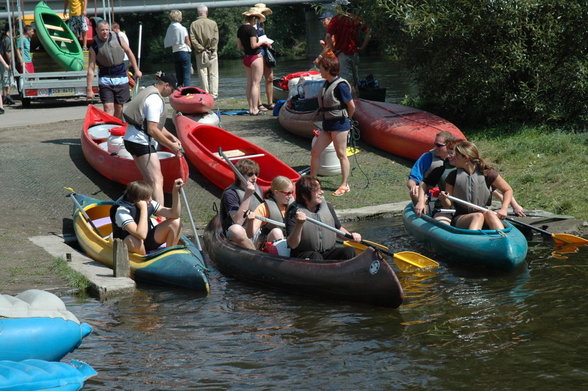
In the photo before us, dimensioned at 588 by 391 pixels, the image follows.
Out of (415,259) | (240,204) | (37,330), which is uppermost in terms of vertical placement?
(240,204)

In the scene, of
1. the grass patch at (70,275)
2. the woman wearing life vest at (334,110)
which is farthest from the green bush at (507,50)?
the grass patch at (70,275)

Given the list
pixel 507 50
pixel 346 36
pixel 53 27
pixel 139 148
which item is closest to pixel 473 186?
pixel 139 148

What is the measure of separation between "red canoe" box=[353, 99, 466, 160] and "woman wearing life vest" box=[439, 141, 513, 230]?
3.51 meters

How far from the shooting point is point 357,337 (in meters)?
6.34

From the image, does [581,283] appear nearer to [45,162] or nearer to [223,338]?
[223,338]

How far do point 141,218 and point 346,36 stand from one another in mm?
6676

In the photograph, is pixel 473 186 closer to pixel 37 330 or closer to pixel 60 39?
pixel 37 330

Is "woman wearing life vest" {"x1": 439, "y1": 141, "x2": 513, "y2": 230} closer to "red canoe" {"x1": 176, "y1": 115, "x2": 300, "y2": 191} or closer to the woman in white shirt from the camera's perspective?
"red canoe" {"x1": 176, "y1": 115, "x2": 300, "y2": 191}

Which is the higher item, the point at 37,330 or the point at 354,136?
the point at 354,136

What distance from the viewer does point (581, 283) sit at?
736cm

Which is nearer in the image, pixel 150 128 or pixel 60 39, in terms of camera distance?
pixel 150 128

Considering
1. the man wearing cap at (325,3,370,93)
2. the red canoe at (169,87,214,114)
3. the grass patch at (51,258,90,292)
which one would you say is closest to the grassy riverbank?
the red canoe at (169,87,214,114)

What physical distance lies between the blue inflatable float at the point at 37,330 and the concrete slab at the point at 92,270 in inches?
57.3

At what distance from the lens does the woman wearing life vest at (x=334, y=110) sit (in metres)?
10.3
